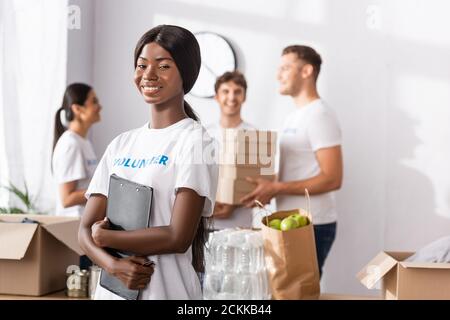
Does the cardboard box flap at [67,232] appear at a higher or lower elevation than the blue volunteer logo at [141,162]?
lower

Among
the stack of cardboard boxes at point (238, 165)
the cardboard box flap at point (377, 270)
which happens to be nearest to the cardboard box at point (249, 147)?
the stack of cardboard boxes at point (238, 165)

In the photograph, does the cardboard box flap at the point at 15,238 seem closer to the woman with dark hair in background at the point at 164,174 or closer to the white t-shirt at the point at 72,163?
the white t-shirt at the point at 72,163

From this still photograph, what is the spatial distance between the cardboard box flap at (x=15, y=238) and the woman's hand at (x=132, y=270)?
517 millimetres

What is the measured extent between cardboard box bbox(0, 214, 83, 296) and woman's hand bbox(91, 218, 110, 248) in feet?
1.70

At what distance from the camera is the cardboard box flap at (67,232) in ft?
4.32

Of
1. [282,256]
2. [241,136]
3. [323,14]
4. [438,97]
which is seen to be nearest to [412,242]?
[438,97]

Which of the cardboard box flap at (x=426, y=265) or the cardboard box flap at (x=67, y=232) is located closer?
the cardboard box flap at (x=426, y=265)

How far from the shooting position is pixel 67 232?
1351 millimetres

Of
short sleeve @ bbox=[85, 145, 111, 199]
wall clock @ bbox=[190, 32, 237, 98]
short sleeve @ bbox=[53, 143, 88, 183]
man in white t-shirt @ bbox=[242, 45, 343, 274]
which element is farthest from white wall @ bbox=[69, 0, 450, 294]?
short sleeve @ bbox=[85, 145, 111, 199]

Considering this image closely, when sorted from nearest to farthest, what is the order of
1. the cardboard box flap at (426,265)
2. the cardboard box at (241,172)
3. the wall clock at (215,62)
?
the cardboard box flap at (426,265) < the cardboard box at (241,172) < the wall clock at (215,62)

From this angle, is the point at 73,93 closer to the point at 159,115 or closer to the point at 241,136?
the point at 241,136

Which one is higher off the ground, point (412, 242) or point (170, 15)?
point (170, 15)

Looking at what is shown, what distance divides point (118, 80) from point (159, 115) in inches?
26.5

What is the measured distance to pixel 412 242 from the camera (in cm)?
264
